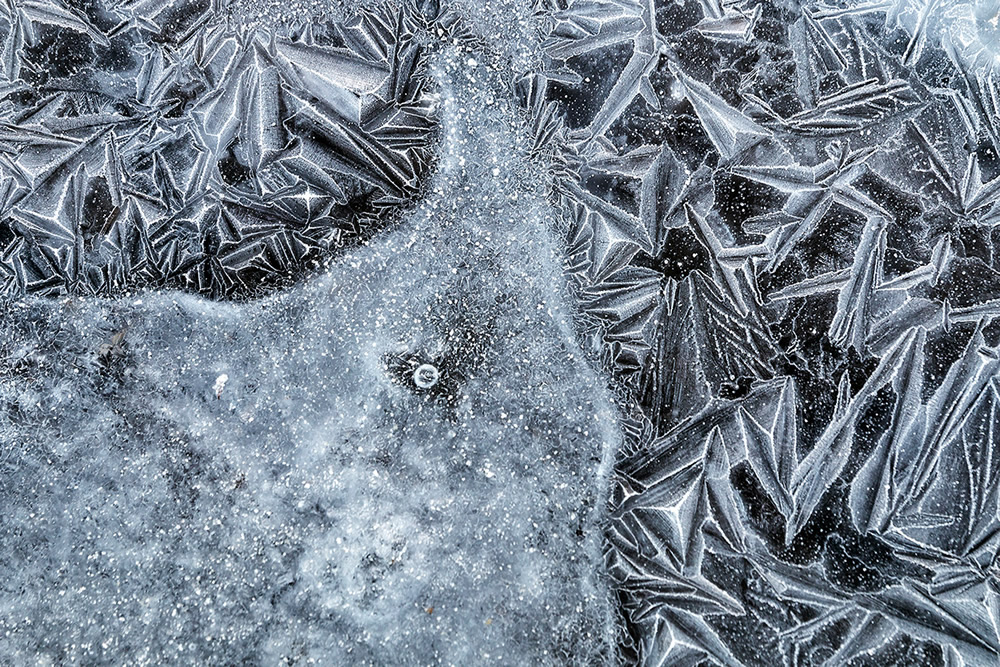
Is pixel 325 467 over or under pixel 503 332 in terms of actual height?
under

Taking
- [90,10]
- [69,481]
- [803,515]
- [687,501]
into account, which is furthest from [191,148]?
[803,515]

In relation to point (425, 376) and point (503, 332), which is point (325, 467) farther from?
point (503, 332)

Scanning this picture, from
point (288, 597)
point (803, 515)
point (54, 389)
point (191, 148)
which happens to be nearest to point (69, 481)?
point (54, 389)

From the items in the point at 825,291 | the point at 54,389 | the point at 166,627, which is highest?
the point at 825,291

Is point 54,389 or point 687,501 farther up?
point 687,501

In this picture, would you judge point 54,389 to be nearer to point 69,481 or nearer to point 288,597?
point 69,481

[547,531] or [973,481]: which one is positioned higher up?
[973,481]

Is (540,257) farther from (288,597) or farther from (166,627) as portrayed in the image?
(166,627)

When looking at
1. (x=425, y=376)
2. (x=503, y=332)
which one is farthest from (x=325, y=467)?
(x=503, y=332)

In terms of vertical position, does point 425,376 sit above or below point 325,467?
above
